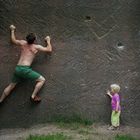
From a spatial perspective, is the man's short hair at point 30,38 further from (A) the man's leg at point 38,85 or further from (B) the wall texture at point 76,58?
(A) the man's leg at point 38,85

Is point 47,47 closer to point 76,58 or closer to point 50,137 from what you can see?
point 76,58

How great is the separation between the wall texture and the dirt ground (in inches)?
5.8

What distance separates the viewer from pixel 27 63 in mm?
8016

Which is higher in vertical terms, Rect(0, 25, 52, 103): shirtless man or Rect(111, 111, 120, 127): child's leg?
Rect(0, 25, 52, 103): shirtless man

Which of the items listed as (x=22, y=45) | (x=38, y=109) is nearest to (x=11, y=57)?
(x=22, y=45)

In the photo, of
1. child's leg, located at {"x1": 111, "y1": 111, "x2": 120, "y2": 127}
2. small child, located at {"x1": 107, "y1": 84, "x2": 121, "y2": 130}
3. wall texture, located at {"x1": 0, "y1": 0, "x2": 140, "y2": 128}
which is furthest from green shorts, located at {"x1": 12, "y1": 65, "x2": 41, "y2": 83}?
child's leg, located at {"x1": 111, "y1": 111, "x2": 120, "y2": 127}

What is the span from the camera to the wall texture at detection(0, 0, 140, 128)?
26.8 ft

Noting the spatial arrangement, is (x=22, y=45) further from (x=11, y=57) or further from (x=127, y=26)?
(x=127, y=26)

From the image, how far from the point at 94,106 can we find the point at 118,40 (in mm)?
1073

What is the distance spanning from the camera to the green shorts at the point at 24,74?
8.00m

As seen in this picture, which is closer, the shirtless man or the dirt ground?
the dirt ground

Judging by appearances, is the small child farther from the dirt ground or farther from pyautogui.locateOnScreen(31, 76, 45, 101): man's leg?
pyautogui.locateOnScreen(31, 76, 45, 101): man's leg

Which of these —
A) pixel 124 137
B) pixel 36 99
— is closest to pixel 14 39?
pixel 36 99

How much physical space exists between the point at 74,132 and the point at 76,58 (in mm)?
A: 1151
